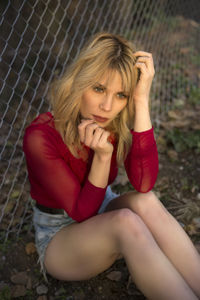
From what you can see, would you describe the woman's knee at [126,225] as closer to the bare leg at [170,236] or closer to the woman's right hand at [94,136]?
the bare leg at [170,236]

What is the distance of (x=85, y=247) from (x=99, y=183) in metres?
0.36

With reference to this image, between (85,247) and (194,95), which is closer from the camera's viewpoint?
(85,247)

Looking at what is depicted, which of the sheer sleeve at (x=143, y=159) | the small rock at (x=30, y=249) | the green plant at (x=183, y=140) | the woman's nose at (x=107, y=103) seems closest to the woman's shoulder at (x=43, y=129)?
the woman's nose at (x=107, y=103)

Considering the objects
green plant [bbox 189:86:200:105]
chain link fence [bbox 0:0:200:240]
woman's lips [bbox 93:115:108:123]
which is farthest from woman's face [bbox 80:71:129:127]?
green plant [bbox 189:86:200:105]

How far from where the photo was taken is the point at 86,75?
1896mm

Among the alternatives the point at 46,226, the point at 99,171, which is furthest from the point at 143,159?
the point at 46,226

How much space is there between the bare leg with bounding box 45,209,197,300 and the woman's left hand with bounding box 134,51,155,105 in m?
0.68

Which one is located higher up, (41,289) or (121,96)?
(121,96)

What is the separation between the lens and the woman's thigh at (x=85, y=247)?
6.33 feet

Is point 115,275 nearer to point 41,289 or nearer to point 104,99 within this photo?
point 41,289

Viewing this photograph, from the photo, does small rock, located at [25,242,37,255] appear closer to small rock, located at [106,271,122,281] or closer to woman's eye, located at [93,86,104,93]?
small rock, located at [106,271,122,281]

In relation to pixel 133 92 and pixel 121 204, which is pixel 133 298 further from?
pixel 133 92

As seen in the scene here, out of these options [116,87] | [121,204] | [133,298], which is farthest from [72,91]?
[133,298]

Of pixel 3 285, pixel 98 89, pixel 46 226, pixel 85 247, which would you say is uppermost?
pixel 98 89
